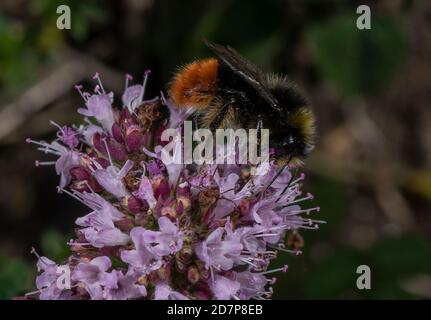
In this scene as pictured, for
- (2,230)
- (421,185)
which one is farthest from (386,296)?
(2,230)

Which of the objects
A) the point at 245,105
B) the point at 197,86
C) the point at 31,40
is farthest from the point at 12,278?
the point at 31,40

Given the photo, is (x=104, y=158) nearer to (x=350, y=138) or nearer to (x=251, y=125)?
(x=251, y=125)

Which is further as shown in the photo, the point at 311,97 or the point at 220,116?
the point at 311,97

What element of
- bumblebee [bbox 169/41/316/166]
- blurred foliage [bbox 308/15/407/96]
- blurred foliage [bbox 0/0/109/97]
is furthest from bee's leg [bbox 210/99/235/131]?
blurred foliage [bbox 308/15/407/96]

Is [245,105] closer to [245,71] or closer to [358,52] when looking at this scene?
[245,71]

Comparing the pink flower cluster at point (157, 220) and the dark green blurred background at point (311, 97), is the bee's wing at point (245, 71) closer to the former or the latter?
the pink flower cluster at point (157, 220)

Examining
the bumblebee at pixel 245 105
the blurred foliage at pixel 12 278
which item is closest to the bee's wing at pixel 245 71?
the bumblebee at pixel 245 105

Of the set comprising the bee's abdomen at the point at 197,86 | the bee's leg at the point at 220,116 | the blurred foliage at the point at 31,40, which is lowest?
the bee's leg at the point at 220,116

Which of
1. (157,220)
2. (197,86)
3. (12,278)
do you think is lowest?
(12,278)
